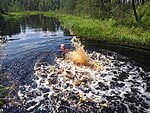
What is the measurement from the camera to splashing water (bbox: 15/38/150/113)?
1672 centimetres

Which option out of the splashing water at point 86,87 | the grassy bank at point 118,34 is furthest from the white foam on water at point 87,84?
the grassy bank at point 118,34

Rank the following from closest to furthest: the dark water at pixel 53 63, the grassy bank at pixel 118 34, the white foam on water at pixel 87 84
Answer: the dark water at pixel 53 63, the white foam on water at pixel 87 84, the grassy bank at pixel 118 34

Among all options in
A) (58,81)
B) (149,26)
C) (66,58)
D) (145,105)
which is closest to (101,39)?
(149,26)

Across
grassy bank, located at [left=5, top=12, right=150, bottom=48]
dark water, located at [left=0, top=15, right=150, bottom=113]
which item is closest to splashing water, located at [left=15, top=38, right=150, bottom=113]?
dark water, located at [left=0, top=15, right=150, bottom=113]

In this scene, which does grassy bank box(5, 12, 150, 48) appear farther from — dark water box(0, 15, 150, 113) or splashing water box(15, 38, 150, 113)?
splashing water box(15, 38, 150, 113)

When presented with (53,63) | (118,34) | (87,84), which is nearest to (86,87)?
(87,84)

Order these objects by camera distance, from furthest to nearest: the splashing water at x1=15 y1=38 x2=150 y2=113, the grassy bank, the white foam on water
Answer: the grassy bank < the white foam on water < the splashing water at x1=15 y1=38 x2=150 y2=113

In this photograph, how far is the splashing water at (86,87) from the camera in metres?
16.7

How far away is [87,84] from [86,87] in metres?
0.69

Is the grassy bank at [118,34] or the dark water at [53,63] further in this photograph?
the grassy bank at [118,34]

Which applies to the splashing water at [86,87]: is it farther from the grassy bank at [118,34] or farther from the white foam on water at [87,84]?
the grassy bank at [118,34]

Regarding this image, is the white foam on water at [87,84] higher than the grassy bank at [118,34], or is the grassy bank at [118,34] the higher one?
the grassy bank at [118,34]

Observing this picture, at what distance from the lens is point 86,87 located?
20.0 m

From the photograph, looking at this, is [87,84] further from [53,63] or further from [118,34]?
[118,34]
